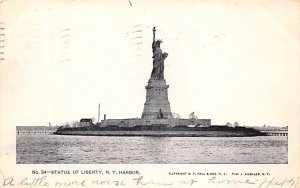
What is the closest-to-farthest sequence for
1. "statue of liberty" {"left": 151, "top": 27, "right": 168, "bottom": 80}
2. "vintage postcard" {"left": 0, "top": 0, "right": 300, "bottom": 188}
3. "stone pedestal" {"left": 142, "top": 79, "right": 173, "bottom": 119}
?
1. "vintage postcard" {"left": 0, "top": 0, "right": 300, "bottom": 188}
2. "statue of liberty" {"left": 151, "top": 27, "right": 168, "bottom": 80}
3. "stone pedestal" {"left": 142, "top": 79, "right": 173, "bottom": 119}

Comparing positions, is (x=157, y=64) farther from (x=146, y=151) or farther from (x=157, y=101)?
(x=146, y=151)

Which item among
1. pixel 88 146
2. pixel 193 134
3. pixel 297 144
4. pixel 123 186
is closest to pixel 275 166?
pixel 297 144

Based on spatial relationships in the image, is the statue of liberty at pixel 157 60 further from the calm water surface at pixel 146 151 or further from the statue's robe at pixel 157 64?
the calm water surface at pixel 146 151

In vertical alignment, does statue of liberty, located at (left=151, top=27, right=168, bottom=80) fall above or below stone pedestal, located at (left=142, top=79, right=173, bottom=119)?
above

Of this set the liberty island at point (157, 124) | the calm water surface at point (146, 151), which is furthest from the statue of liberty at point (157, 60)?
the calm water surface at point (146, 151)

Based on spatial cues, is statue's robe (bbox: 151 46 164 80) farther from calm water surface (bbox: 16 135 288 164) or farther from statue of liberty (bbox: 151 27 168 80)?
calm water surface (bbox: 16 135 288 164)

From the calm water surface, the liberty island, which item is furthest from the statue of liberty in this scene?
the calm water surface

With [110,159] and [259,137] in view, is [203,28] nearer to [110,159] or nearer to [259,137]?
[259,137]

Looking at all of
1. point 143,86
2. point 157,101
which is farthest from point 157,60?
point 157,101
